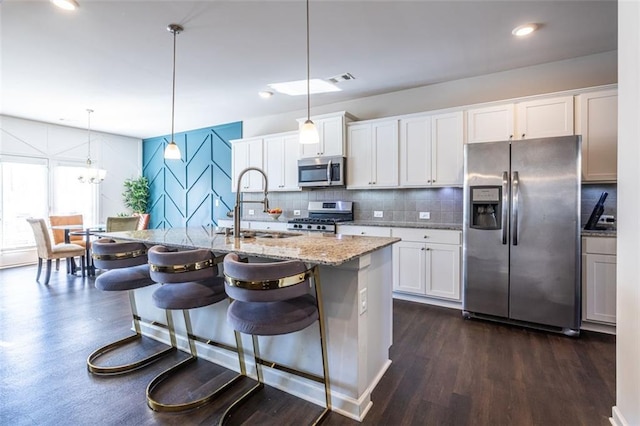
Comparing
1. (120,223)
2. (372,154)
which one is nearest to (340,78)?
(372,154)

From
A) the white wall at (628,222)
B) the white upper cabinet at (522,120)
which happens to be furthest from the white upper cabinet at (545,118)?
the white wall at (628,222)

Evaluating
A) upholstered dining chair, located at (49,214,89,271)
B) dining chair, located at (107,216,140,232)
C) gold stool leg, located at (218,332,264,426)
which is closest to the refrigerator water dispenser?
gold stool leg, located at (218,332,264,426)

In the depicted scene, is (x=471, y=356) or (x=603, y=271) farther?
(x=603, y=271)

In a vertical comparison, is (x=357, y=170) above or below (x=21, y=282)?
above

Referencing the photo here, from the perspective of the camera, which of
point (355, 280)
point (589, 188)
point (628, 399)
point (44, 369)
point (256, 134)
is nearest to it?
point (628, 399)

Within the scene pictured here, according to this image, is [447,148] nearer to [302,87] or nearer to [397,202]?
[397,202]

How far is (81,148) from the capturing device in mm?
6512

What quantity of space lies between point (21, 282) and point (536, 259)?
694 centimetres

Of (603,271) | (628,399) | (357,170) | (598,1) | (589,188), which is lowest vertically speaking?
(628,399)

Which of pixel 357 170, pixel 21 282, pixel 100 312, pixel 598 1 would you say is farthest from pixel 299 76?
pixel 21 282

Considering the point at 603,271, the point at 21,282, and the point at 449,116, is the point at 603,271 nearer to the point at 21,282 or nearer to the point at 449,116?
the point at 449,116

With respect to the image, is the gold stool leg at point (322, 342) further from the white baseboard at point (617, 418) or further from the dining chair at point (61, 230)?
the dining chair at point (61, 230)

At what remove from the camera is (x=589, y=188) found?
3.24 metres

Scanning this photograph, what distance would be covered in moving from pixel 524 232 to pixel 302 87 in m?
3.29
